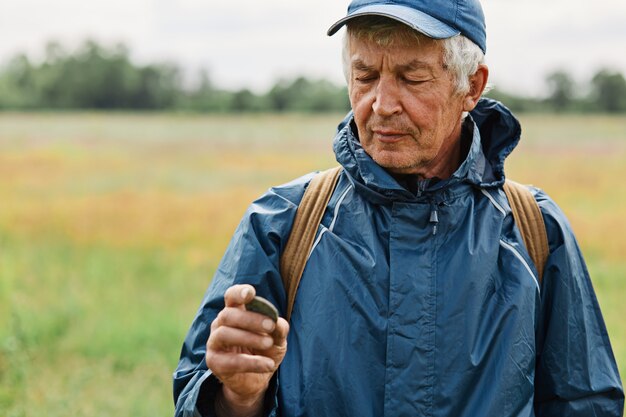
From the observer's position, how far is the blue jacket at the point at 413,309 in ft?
7.00

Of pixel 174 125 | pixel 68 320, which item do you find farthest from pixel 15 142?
pixel 68 320

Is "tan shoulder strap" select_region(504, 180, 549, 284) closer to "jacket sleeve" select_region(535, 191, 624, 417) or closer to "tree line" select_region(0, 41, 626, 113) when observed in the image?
"jacket sleeve" select_region(535, 191, 624, 417)

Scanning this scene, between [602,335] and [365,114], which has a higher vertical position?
[365,114]

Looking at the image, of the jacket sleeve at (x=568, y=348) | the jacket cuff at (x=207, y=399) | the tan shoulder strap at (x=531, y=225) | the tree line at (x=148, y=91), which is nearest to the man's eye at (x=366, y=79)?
the tan shoulder strap at (x=531, y=225)

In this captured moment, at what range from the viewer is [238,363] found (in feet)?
6.08

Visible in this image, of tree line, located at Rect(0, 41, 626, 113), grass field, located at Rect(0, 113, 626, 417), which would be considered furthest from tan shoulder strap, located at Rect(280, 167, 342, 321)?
tree line, located at Rect(0, 41, 626, 113)

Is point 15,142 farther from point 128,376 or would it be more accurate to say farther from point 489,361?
point 489,361

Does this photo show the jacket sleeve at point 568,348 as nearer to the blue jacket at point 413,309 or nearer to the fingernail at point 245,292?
the blue jacket at point 413,309

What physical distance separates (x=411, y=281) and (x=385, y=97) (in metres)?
0.50

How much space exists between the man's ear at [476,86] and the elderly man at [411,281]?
0.18ft

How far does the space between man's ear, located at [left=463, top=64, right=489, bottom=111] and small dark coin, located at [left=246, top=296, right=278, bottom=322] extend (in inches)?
38.5

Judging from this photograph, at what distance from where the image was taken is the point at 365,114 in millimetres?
2264

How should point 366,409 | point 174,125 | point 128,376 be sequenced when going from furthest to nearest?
point 174,125 < point 128,376 < point 366,409

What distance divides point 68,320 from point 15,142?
17.4 m
